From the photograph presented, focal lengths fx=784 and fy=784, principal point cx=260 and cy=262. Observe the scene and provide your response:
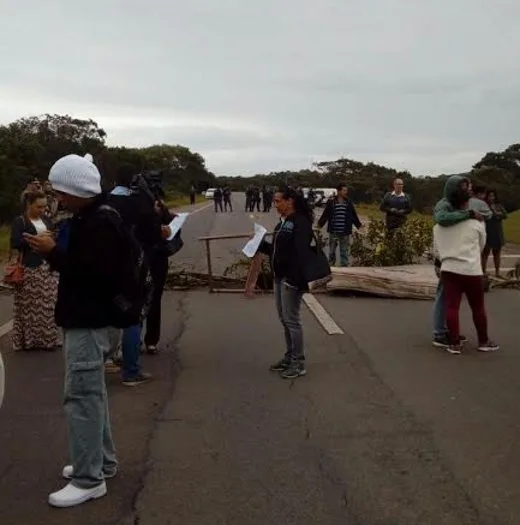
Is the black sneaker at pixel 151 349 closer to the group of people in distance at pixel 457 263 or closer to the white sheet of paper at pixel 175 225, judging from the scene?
the white sheet of paper at pixel 175 225

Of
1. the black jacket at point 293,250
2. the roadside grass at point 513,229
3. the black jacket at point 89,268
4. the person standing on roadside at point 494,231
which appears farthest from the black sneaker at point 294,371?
the roadside grass at point 513,229

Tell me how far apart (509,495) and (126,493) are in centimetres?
202

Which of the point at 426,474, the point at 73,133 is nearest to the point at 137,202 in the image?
the point at 426,474

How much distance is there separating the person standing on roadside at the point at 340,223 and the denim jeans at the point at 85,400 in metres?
10.3

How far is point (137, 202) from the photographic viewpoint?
6363 millimetres

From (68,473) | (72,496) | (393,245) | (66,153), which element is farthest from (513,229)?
(66,153)

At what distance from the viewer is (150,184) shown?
268 inches

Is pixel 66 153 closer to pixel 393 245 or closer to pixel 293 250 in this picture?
pixel 393 245

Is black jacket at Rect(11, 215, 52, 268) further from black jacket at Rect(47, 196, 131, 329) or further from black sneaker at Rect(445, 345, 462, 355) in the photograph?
black sneaker at Rect(445, 345, 462, 355)

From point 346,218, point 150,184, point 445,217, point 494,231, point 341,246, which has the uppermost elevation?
point 150,184

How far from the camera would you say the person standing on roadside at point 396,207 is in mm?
14430

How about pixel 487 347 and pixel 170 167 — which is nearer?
pixel 487 347

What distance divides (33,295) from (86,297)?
157 inches

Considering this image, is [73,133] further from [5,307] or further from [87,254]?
[87,254]
